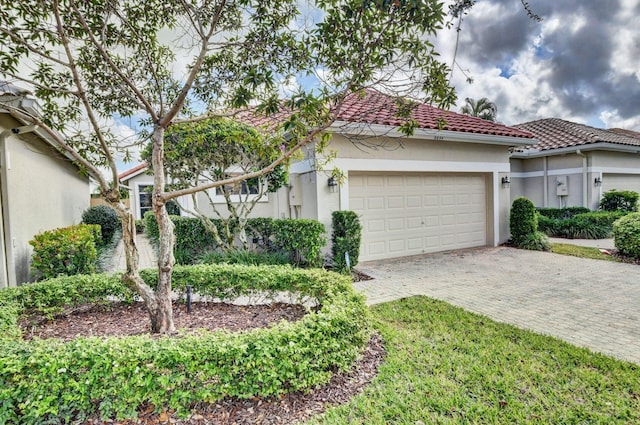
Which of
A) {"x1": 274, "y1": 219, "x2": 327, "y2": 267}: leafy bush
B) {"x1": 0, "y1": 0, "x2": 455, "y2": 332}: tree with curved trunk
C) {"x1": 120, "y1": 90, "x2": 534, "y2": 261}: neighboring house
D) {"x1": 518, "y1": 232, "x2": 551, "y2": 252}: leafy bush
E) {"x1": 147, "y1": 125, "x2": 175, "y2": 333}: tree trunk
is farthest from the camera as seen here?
{"x1": 518, "y1": 232, "x2": 551, "y2": 252}: leafy bush

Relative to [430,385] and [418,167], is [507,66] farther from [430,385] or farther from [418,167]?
[430,385]

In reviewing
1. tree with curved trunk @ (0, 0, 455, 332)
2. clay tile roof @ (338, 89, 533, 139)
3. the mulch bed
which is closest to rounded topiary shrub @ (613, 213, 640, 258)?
clay tile roof @ (338, 89, 533, 139)

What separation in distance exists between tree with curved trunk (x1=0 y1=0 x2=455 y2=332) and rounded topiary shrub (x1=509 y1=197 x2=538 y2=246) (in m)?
7.95

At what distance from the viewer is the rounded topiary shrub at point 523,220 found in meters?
10.4

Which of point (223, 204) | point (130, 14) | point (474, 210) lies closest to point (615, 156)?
point (474, 210)

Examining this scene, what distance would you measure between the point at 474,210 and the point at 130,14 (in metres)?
10.3

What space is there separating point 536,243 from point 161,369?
35.4 feet

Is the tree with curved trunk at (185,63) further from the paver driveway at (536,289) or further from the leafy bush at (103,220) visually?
the leafy bush at (103,220)

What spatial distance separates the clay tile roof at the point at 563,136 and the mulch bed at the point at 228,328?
12891mm

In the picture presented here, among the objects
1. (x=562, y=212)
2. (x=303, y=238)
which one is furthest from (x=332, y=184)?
(x=562, y=212)

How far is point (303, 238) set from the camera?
7477 mm

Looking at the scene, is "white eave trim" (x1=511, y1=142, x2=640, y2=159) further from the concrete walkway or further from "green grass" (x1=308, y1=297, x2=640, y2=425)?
the concrete walkway

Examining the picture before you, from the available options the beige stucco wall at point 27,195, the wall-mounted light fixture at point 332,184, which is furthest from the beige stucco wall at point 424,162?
the beige stucco wall at point 27,195

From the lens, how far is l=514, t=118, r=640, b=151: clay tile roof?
43.8 ft
